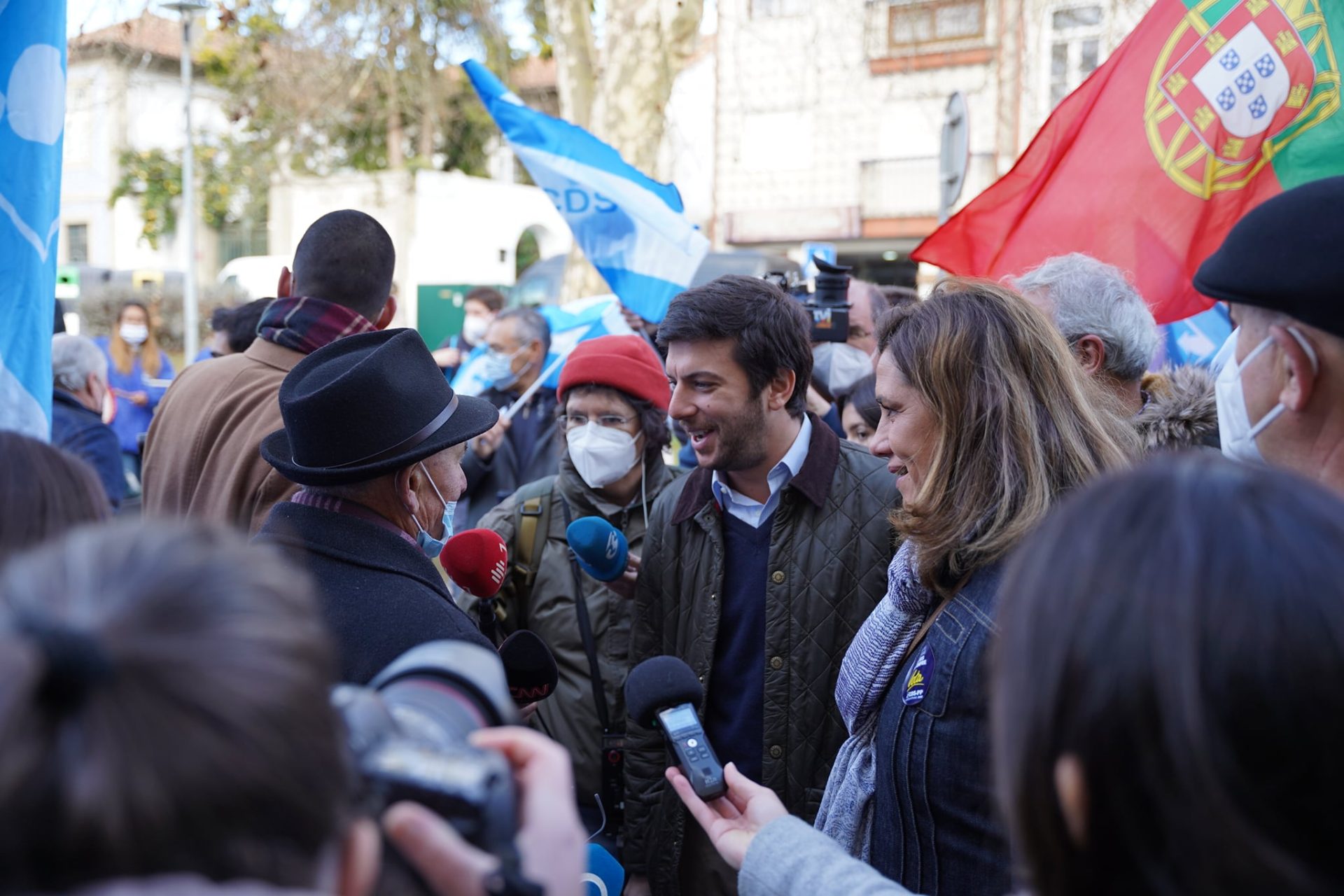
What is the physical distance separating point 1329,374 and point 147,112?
32599mm

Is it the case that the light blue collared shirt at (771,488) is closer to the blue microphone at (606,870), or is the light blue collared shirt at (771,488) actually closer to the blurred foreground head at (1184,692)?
the blue microphone at (606,870)

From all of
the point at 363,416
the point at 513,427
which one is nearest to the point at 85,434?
the point at 513,427

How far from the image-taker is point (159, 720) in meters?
0.85

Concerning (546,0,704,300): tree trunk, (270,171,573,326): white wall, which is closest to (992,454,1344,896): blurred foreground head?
(546,0,704,300): tree trunk

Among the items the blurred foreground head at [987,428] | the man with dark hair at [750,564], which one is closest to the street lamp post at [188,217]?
the man with dark hair at [750,564]

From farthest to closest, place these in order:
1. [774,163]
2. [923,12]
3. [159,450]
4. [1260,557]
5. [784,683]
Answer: [774,163]
[923,12]
[159,450]
[784,683]
[1260,557]

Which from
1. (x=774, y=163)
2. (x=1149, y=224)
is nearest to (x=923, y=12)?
(x=774, y=163)

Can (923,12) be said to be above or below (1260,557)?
above

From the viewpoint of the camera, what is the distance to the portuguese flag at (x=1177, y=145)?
4.09m

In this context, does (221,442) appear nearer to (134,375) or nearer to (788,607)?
(788,607)

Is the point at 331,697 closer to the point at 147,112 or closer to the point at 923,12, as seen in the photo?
the point at 923,12

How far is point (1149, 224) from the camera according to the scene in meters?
4.34

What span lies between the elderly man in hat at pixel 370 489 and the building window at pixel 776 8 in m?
23.9

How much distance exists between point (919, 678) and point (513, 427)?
13.3ft
